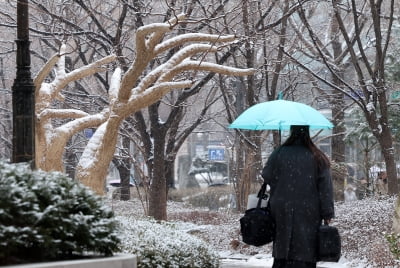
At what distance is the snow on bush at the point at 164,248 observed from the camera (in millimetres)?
8844

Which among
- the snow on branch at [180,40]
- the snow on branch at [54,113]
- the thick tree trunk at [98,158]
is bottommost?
the thick tree trunk at [98,158]

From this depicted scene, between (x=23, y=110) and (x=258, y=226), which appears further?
(x=23, y=110)

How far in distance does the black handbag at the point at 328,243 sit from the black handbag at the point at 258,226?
0.56 meters

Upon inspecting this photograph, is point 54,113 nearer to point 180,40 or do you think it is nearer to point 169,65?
point 169,65

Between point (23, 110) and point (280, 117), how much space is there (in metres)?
2.99

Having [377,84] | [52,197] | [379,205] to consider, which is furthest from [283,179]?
[377,84]

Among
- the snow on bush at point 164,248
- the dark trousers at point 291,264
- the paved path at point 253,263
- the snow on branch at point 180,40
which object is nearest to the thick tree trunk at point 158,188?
the paved path at point 253,263

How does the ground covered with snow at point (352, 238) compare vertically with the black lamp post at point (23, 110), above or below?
below

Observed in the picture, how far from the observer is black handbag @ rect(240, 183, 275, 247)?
337 inches

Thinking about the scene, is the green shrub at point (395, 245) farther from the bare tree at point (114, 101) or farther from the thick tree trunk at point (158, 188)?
the thick tree trunk at point (158, 188)

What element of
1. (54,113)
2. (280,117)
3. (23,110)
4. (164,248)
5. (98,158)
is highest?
(54,113)

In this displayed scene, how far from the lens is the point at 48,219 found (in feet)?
20.1

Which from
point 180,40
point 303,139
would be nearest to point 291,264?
point 303,139

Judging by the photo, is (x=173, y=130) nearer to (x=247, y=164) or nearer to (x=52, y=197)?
(x=247, y=164)
